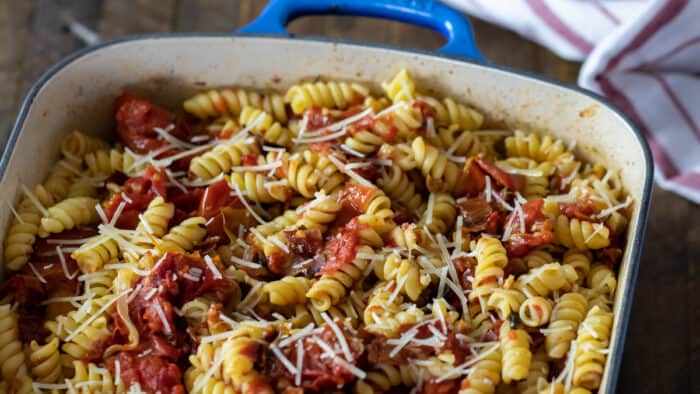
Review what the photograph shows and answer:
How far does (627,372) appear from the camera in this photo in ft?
10.8

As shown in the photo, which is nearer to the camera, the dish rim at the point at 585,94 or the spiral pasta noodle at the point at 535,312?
the dish rim at the point at 585,94

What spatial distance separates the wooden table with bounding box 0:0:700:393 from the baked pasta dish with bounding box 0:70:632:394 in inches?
24.3

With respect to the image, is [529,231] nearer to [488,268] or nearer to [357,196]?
[488,268]

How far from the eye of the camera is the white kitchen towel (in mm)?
3637

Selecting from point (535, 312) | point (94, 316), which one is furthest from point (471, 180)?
point (94, 316)

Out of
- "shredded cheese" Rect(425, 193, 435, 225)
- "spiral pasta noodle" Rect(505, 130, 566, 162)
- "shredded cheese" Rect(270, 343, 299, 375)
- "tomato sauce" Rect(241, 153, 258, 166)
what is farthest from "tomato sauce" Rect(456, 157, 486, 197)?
"shredded cheese" Rect(270, 343, 299, 375)

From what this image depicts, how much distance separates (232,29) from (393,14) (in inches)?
44.6

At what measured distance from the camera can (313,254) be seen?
287 centimetres

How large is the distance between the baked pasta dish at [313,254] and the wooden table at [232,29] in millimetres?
618

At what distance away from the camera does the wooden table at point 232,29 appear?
357 cm

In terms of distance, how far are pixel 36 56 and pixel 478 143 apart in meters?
2.05

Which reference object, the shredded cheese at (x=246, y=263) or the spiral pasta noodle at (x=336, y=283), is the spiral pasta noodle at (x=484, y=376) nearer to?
the spiral pasta noodle at (x=336, y=283)

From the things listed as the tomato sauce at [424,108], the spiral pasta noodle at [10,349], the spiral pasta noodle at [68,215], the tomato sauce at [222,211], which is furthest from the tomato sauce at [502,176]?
the spiral pasta noodle at [10,349]

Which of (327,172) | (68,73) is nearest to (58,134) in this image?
(68,73)
